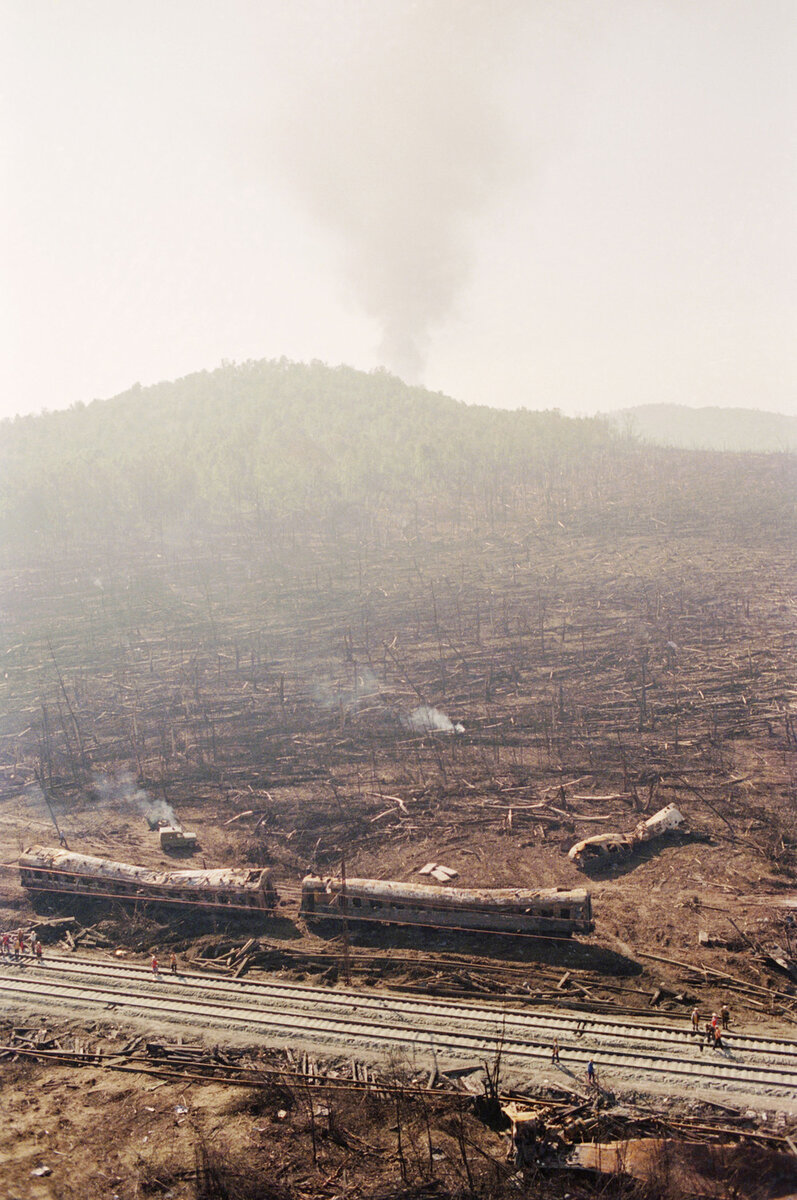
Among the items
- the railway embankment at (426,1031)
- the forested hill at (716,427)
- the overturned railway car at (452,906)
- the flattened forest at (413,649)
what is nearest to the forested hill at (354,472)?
the flattened forest at (413,649)

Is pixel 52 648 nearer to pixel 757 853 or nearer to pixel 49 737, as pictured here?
pixel 49 737

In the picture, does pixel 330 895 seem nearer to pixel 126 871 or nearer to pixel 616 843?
→ pixel 126 871

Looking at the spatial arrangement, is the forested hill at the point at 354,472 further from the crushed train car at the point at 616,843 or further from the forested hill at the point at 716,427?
the forested hill at the point at 716,427

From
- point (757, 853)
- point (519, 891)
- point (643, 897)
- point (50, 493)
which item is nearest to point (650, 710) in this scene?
point (757, 853)

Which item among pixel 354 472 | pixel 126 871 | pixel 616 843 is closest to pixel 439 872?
pixel 616 843

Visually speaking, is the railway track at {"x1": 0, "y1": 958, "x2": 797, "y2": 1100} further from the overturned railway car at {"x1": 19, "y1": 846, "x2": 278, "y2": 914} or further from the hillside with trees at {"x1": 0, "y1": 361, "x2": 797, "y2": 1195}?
the overturned railway car at {"x1": 19, "y1": 846, "x2": 278, "y2": 914}
